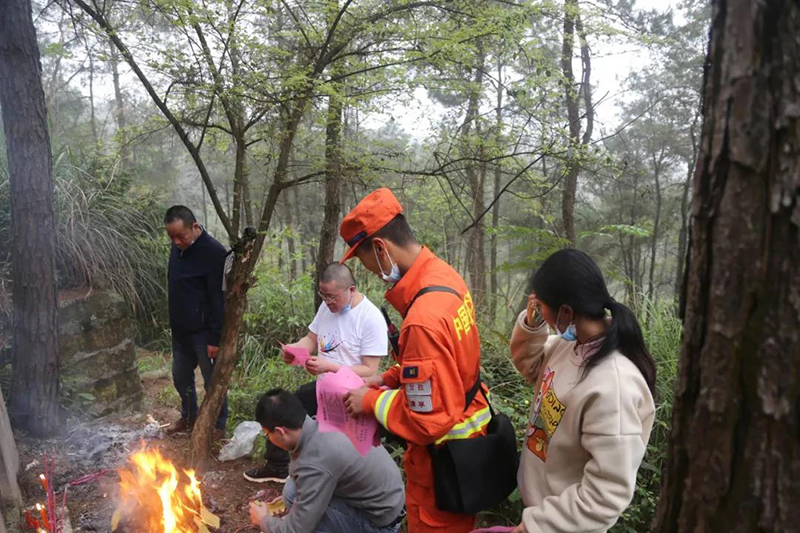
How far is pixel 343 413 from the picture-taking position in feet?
7.34

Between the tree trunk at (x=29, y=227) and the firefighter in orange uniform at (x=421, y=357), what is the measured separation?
3.27 meters

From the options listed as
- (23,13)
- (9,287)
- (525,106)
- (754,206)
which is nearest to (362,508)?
(754,206)

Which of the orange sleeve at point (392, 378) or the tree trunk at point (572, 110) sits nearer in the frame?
the orange sleeve at point (392, 378)

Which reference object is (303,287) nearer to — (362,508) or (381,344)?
(381,344)

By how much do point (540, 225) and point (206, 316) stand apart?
450 inches

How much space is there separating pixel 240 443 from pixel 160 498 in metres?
1.31

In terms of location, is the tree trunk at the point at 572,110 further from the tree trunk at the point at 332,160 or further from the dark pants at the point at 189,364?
the dark pants at the point at 189,364

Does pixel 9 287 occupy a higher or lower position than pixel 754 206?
lower

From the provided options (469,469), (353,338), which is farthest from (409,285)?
(353,338)

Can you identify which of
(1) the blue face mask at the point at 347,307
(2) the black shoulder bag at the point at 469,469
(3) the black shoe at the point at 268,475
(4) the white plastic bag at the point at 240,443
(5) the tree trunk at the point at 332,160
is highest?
(5) the tree trunk at the point at 332,160

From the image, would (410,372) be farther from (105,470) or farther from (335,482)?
(105,470)

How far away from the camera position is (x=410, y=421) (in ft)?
5.93

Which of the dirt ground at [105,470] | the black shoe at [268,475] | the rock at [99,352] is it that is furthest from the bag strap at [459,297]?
the rock at [99,352]

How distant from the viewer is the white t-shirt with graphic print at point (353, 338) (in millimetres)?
3549
